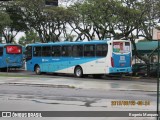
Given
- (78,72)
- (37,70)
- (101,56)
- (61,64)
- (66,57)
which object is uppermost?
(101,56)

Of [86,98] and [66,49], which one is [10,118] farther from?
[66,49]

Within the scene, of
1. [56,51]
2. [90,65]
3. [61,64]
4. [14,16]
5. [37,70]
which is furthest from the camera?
[14,16]

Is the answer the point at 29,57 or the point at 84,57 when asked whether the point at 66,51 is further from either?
the point at 29,57

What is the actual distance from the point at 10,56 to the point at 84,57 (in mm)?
11826

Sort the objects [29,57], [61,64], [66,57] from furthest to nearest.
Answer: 1. [29,57]
2. [61,64]
3. [66,57]

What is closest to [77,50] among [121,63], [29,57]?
[121,63]

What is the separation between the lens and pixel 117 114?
1218 cm

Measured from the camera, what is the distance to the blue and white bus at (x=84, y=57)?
98.2ft

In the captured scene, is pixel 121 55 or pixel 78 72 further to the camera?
pixel 78 72

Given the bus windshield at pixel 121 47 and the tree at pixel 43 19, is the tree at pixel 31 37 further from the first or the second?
the bus windshield at pixel 121 47

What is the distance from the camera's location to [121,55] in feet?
99.6

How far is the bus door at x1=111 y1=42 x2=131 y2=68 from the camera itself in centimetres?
2989

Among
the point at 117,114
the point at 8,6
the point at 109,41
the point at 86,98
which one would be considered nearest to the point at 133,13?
the point at 109,41

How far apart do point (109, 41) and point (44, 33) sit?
21.9m
